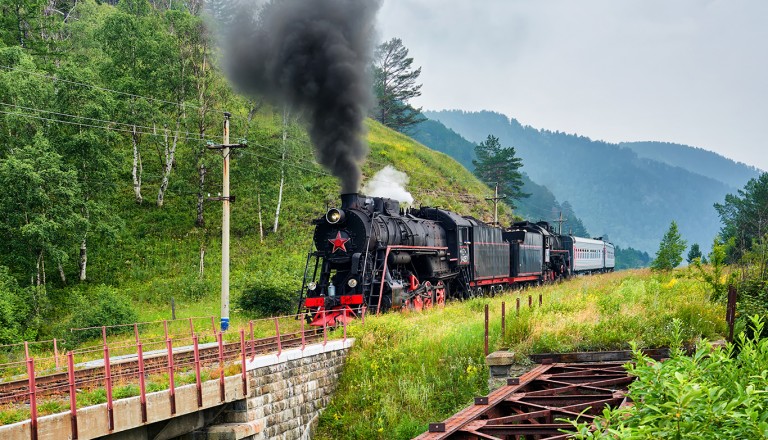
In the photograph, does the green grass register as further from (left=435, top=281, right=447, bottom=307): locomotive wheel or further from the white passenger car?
the white passenger car

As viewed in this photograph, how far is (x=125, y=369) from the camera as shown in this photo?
11500 mm

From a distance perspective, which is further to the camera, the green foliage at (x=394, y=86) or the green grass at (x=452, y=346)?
the green foliage at (x=394, y=86)

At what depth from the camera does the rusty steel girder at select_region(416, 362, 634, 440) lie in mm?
6512

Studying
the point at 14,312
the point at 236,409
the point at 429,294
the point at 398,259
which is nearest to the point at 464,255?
the point at 429,294

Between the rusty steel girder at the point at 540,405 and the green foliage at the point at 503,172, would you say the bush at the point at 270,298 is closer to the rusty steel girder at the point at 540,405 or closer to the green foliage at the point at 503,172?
the rusty steel girder at the point at 540,405

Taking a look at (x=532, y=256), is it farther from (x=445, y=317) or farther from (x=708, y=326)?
(x=708, y=326)

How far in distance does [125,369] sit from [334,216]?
893cm

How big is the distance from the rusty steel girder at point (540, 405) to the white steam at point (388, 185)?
690 inches

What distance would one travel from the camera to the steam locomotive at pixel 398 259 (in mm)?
18672

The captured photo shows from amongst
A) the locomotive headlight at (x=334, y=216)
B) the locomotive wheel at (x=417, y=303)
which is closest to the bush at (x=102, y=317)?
the locomotive headlight at (x=334, y=216)

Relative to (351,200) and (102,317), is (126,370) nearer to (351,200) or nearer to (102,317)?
(351,200)

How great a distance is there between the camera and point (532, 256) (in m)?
35.1

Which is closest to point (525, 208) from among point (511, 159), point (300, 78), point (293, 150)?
point (511, 159)

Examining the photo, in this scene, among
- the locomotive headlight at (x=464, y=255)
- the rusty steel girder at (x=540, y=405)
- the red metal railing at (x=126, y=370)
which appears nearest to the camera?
the rusty steel girder at (x=540, y=405)
